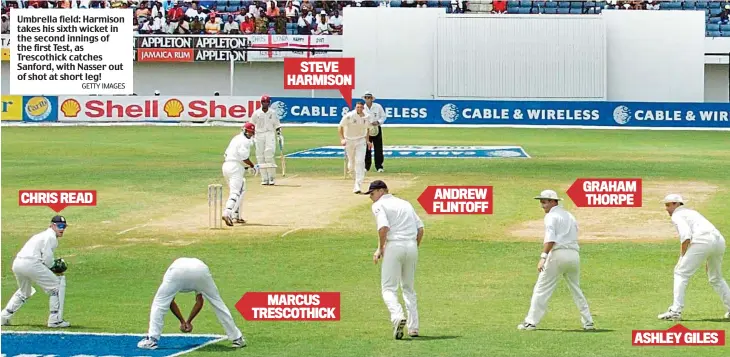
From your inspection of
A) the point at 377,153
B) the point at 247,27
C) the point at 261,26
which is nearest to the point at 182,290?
the point at 377,153

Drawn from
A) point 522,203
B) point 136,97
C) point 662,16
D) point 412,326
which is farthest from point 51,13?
point 662,16

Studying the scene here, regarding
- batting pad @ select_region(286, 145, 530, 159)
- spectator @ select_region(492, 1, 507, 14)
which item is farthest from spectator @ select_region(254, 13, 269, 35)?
batting pad @ select_region(286, 145, 530, 159)

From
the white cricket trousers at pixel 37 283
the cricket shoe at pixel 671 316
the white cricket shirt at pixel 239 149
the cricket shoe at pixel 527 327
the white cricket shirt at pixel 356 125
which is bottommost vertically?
the cricket shoe at pixel 527 327

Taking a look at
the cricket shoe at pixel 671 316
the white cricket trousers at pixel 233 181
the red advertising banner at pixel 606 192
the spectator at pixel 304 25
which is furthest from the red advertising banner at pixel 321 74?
the cricket shoe at pixel 671 316

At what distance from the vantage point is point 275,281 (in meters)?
20.7

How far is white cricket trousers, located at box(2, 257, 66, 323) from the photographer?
653 inches

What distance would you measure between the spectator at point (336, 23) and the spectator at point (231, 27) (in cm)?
420

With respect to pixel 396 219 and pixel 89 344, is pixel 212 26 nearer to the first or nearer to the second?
pixel 89 344

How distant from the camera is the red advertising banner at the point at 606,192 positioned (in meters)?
29.6

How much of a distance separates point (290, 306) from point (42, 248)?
3.59 metres

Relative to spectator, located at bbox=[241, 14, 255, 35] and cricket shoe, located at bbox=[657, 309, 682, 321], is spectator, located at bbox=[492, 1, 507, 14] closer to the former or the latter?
spectator, located at bbox=[241, 14, 255, 35]

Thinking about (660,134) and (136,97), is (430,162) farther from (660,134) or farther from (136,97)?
(136,97)

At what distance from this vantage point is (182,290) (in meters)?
15.4

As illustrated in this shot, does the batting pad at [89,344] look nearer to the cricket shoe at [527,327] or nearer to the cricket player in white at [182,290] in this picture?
the cricket player in white at [182,290]
